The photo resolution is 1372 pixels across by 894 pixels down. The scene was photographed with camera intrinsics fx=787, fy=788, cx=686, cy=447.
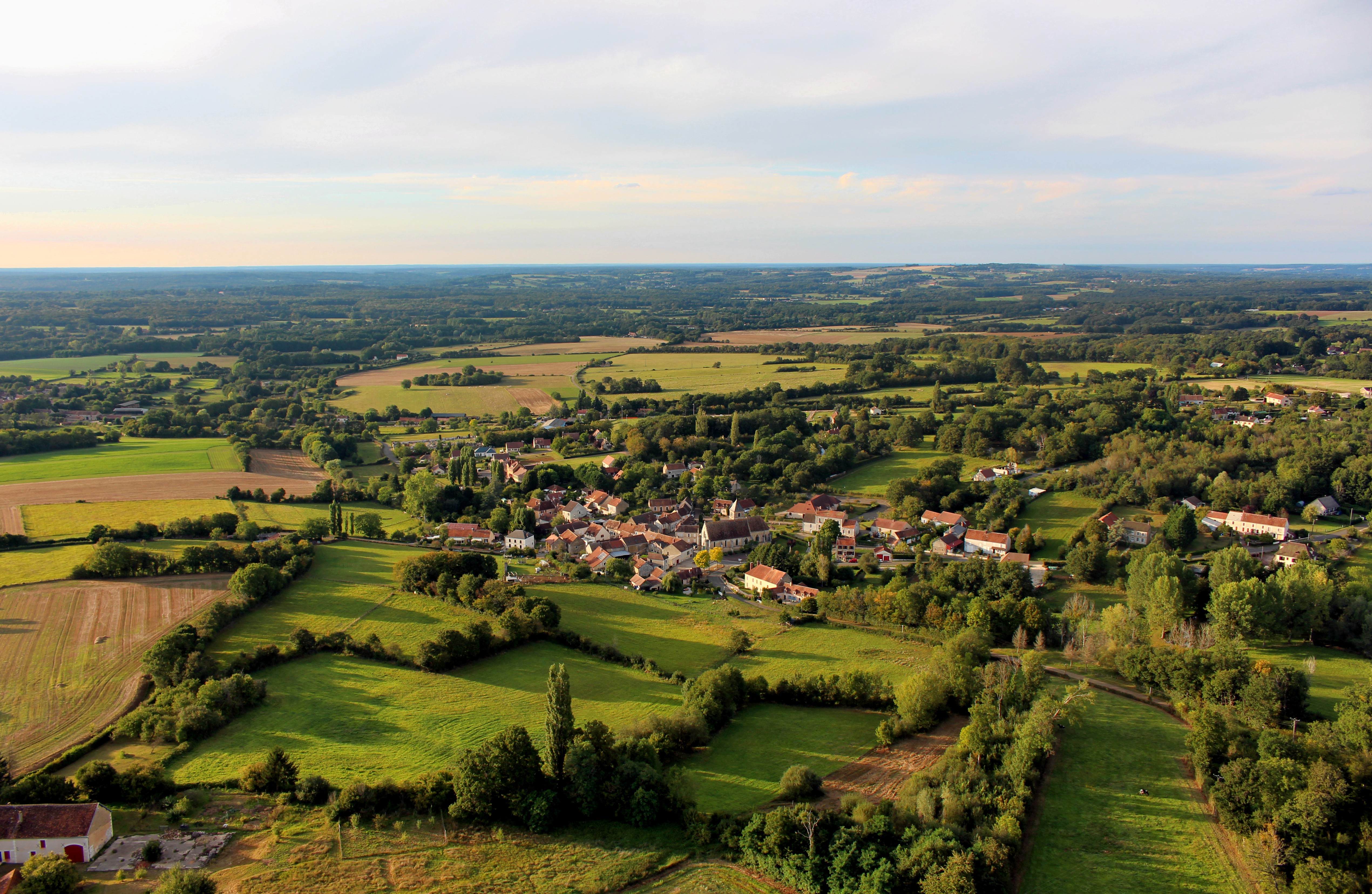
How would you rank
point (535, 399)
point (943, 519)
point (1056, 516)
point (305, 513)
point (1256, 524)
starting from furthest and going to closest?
point (535, 399) < point (305, 513) < point (1056, 516) < point (943, 519) < point (1256, 524)

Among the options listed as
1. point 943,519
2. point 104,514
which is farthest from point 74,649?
point 943,519

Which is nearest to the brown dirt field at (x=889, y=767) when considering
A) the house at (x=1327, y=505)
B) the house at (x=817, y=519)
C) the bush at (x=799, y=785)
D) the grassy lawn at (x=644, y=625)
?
the bush at (x=799, y=785)

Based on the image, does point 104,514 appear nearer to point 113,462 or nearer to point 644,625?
point 113,462

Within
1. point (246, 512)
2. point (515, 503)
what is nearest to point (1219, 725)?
point (515, 503)

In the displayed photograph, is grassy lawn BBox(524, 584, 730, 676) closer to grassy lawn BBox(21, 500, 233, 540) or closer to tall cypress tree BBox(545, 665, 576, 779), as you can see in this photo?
tall cypress tree BBox(545, 665, 576, 779)

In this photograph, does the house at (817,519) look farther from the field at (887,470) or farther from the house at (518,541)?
the house at (518,541)

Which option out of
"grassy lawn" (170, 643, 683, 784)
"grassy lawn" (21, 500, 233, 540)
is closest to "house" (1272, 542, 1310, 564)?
"grassy lawn" (170, 643, 683, 784)
